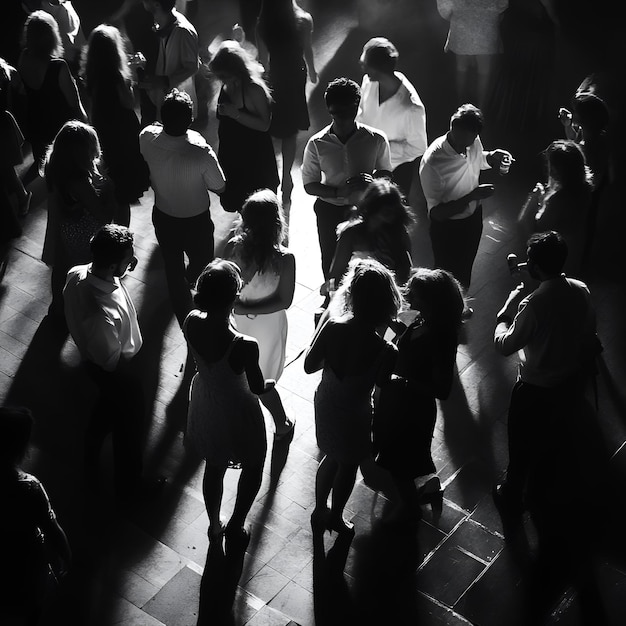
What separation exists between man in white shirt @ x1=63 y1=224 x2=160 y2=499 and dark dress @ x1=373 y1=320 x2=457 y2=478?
4.49 feet

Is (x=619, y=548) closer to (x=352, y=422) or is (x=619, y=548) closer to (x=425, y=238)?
(x=352, y=422)

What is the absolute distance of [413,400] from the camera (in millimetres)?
4684

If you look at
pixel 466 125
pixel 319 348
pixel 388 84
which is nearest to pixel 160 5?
pixel 388 84

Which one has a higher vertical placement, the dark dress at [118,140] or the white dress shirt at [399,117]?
the white dress shirt at [399,117]

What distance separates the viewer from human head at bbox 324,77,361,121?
5816 millimetres

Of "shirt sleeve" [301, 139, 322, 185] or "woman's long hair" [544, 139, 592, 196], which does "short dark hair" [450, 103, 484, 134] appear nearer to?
"woman's long hair" [544, 139, 592, 196]

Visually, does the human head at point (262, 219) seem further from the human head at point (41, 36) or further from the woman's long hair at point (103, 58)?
the human head at point (41, 36)

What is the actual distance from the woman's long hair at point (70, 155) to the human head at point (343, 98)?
5.16ft

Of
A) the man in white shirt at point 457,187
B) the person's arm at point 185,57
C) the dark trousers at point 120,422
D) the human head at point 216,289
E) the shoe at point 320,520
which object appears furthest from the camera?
the person's arm at point 185,57

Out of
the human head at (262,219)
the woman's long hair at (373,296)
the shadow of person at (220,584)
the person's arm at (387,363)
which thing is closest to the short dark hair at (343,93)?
the human head at (262,219)

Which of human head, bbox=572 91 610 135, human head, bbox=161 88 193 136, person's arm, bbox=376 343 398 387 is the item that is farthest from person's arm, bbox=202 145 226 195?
human head, bbox=572 91 610 135

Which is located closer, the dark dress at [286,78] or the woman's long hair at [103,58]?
the woman's long hair at [103,58]

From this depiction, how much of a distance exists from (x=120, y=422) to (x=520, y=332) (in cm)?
224

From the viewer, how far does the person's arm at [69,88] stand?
7.00 meters
